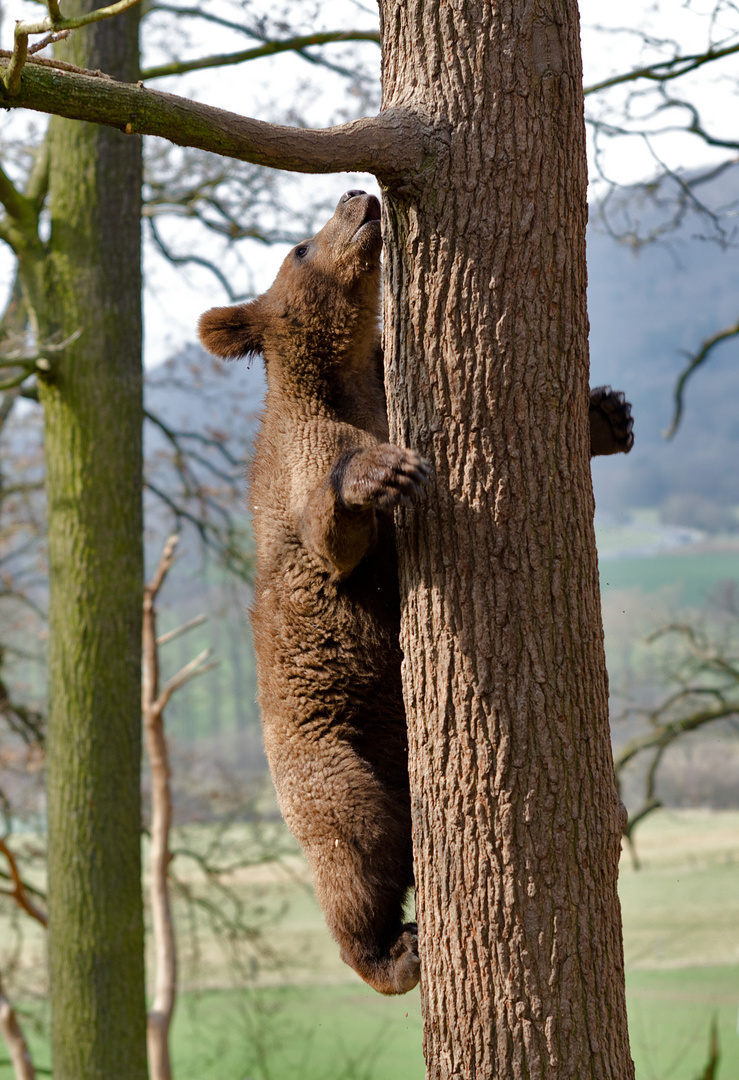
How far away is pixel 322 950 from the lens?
9586mm

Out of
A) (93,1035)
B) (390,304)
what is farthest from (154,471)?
(390,304)

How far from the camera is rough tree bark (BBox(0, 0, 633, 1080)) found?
1.70 metres

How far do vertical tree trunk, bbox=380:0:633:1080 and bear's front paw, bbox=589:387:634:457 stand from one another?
53cm

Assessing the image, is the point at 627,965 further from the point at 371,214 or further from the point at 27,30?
the point at 27,30

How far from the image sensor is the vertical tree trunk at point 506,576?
5.58 feet

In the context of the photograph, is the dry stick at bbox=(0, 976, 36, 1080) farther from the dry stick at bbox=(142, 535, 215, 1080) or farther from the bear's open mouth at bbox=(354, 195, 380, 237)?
the bear's open mouth at bbox=(354, 195, 380, 237)

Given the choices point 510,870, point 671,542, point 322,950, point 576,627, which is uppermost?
point 671,542

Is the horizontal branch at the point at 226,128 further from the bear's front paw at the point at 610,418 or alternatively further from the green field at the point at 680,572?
the green field at the point at 680,572

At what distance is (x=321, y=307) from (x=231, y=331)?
0.31 metres

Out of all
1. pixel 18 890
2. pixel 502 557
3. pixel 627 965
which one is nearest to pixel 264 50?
pixel 502 557

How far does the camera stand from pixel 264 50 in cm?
530

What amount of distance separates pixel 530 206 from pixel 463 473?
0.50m

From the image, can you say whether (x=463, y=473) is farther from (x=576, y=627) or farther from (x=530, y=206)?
(x=530, y=206)

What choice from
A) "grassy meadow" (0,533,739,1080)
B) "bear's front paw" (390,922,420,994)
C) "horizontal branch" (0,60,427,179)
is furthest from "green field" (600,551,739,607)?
"horizontal branch" (0,60,427,179)
